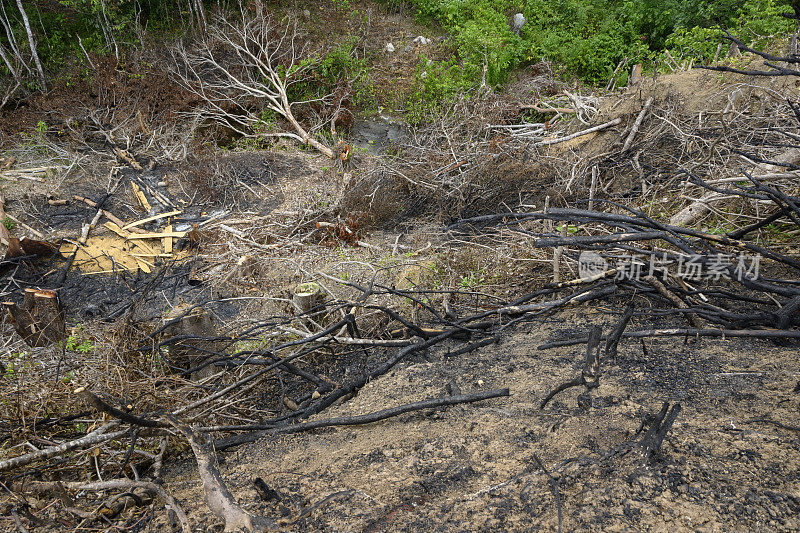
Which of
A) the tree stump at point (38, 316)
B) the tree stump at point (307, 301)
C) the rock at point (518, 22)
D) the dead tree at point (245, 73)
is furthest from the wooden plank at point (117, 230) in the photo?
the rock at point (518, 22)

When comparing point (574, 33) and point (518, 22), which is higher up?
point (518, 22)

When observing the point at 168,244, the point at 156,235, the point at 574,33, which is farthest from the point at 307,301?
the point at 574,33

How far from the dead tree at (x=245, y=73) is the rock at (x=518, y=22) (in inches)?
199

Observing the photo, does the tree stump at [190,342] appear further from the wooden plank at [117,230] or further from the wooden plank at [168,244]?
the wooden plank at [117,230]

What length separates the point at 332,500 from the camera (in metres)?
1.84

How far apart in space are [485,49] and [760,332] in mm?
9089

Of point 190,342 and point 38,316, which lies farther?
point 38,316

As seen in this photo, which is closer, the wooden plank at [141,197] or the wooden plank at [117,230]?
the wooden plank at [117,230]

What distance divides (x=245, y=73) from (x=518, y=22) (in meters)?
6.58

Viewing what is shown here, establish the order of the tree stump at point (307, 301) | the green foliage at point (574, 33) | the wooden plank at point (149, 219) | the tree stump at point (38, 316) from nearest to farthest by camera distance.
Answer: the tree stump at point (307, 301) → the tree stump at point (38, 316) → the wooden plank at point (149, 219) → the green foliage at point (574, 33)

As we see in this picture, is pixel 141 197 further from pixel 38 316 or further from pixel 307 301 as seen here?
pixel 307 301

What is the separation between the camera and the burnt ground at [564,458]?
1.60 metres

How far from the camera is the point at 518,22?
11.5 metres

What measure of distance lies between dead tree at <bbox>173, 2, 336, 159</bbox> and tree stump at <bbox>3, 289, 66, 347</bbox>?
5335mm
